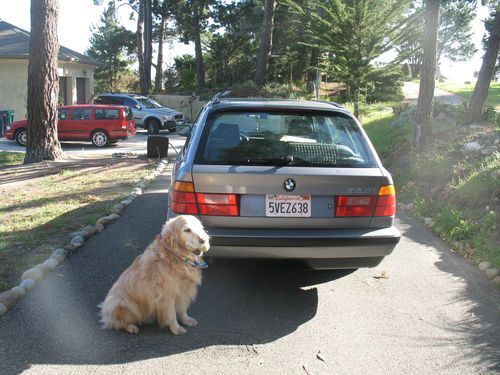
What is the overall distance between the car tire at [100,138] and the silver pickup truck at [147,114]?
17.9 ft

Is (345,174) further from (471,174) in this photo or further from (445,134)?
(445,134)

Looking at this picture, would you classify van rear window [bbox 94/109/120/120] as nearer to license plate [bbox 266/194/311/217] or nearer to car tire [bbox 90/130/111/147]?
car tire [bbox 90/130/111/147]

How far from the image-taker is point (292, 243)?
4.19 meters

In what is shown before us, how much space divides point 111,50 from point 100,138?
32.8 metres

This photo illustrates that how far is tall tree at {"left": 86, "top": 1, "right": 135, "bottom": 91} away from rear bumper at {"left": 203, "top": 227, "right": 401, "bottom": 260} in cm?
4356

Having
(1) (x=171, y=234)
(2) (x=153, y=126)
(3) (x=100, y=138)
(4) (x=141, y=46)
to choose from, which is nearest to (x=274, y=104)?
(1) (x=171, y=234)

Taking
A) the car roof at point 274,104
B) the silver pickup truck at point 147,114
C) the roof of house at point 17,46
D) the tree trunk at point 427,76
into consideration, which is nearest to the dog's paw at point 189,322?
the car roof at point 274,104

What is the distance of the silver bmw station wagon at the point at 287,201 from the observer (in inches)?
166

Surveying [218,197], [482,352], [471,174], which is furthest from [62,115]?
[482,352]

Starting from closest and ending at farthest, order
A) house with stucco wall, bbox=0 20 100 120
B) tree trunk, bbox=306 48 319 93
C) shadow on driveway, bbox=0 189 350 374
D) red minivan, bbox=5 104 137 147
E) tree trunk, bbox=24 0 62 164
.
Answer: shadow on driveway, bbox=0 189 350 374
tree trunk, bbox=24 0 62 164
red minivan, bbox=5 104 137 147
house with stucco wall, bbox=0 20 100 120
tree trunk, bbox=306 48 319 93

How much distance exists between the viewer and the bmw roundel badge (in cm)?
424

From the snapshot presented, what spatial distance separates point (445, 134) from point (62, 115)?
46.4ft

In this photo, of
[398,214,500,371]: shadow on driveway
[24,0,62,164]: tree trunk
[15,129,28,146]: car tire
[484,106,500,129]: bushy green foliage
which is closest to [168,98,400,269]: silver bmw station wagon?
[398,214,500,371]: shadow on driveway

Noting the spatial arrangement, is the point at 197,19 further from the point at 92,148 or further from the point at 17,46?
the point at 92,148
